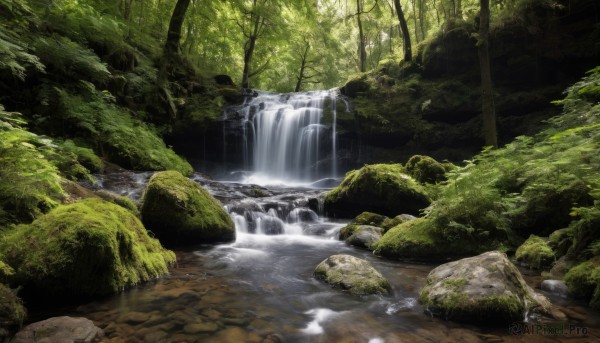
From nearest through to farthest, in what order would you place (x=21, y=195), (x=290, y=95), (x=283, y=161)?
(x=21, y=195), (x=283, y=161), (x=290, y=95)

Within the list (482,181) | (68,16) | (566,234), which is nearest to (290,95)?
(68,16)

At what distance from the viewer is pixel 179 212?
6.51 metres

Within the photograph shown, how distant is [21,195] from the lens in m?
4.04

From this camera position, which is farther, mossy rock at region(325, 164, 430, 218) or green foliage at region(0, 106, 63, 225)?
mossy rock at region(325, 164, 430, 218)

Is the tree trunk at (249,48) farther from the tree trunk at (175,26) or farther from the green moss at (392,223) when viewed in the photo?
the green moss at (392,223)

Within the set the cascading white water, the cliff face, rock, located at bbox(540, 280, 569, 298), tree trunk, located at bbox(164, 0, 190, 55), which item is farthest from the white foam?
tree trunk, located at bbox(164, 0, 190, 55)

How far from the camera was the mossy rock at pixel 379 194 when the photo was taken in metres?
9.23

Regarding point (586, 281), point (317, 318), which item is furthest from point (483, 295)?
point (317, 318)

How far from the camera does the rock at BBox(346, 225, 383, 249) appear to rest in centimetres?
720

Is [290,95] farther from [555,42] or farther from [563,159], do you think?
[563,159]

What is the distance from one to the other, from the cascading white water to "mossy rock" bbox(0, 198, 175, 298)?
12.9 meters

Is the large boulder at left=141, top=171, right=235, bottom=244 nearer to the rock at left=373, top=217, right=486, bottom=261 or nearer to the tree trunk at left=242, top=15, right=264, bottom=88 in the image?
the rock at left=373, top=217, right=486, bottom=261

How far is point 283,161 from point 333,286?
43.8 feet

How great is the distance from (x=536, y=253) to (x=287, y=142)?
13607 millimetres
